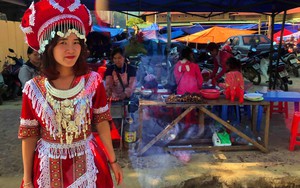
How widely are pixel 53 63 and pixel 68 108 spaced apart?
27cm

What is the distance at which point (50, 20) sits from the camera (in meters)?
1.61

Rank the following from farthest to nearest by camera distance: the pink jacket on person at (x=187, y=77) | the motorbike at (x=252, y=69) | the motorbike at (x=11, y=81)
Result: the motorbike at (x=252, y=69), the motorbike at (x=11, y=81), the pink jacket on person at (x=187, y=77)

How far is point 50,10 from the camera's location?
5.22 ft

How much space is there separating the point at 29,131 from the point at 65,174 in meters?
0.31

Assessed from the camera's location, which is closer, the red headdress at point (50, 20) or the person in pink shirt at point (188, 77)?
the red headdress at point (50, 20)

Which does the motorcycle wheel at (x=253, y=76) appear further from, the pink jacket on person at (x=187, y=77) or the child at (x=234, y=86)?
the child at (x=234, y=86)

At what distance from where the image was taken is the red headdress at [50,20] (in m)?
1.60

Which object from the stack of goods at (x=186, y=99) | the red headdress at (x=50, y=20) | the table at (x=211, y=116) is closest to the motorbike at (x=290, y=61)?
the table at (x=211, y=116)

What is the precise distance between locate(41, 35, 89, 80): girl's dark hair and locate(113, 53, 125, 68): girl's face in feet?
8.71

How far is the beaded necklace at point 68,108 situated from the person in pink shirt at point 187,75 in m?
3.41

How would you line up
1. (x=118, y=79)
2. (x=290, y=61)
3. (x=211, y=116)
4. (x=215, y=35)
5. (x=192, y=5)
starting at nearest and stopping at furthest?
(x=211, y=116) < (x=118, y=79) < (x=192, y=5) < (x=290, y=61) < (x=215, y=35)

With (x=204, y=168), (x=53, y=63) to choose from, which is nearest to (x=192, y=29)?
(x=204, y=168)

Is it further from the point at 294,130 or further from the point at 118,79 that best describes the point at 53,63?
the point at 294,130

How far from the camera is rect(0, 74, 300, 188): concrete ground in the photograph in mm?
3404
